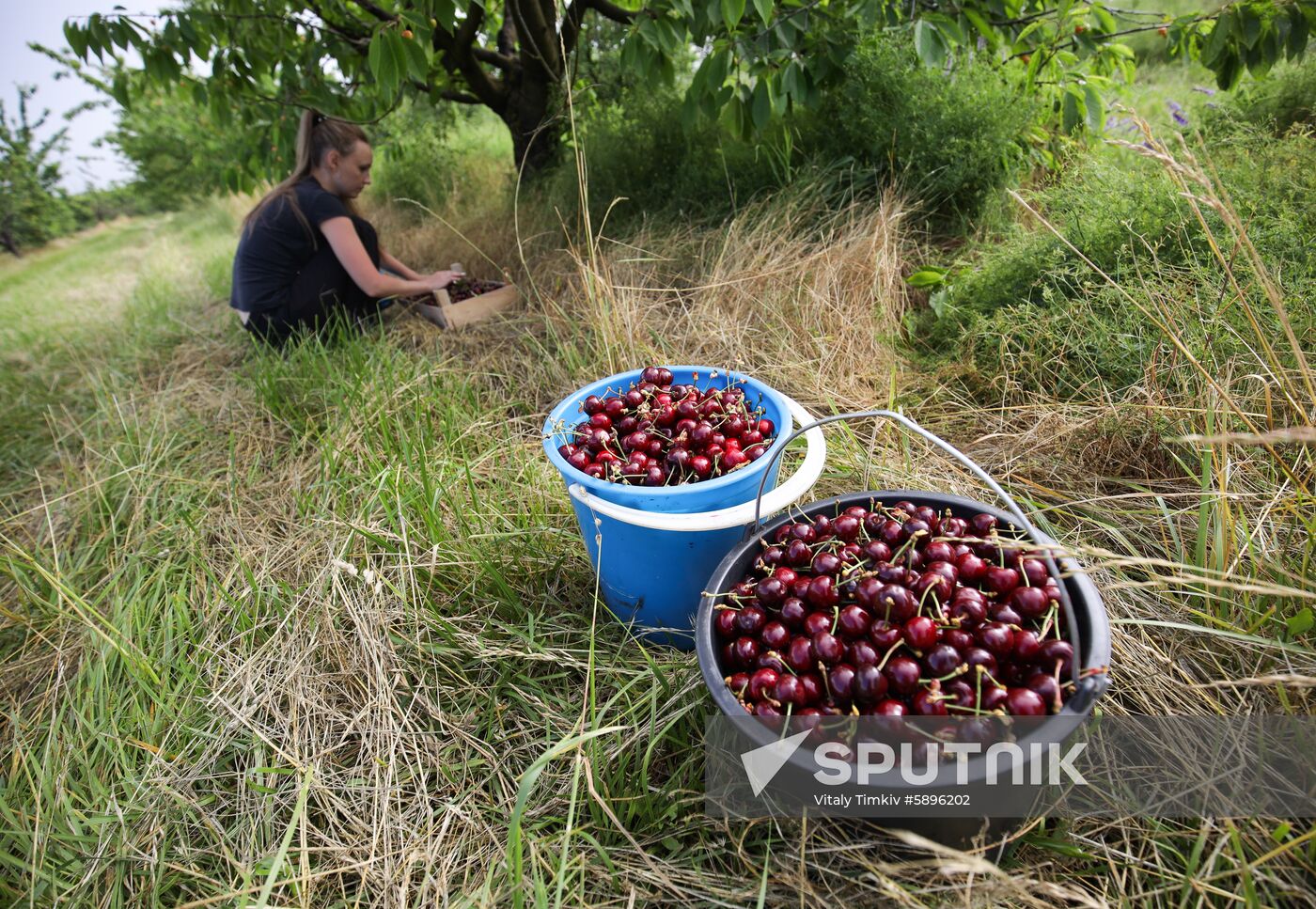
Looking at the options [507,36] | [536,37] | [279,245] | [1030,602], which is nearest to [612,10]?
[536,37]

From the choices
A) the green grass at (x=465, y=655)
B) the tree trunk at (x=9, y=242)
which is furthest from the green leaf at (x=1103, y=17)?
the tree trunk at (x=9, y=242)

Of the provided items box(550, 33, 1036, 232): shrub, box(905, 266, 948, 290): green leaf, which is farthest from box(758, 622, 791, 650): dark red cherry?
box(550, 33, 1036, 232): shrub

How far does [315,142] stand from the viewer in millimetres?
3055

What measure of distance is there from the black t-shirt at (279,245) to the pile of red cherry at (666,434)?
2130mm

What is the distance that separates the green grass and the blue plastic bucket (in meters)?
0.11

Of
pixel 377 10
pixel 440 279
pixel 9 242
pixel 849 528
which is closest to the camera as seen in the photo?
pixel 849 528

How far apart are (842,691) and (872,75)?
255 cm

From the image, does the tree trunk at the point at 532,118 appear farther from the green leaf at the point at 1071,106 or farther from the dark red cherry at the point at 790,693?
the dark red cherry at the point at 790,693

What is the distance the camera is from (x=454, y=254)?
397 cm

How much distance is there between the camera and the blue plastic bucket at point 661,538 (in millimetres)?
1373

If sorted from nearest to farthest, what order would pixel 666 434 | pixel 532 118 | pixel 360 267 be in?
pixel 666 434
pixel 360 267
pixel 532 118

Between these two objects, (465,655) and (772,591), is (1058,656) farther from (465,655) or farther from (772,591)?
(465,655)

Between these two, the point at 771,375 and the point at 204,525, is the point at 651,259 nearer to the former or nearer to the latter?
the point at 771,375

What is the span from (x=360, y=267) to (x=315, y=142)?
0.58 m
